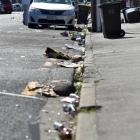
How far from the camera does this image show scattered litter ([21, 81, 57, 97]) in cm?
1046

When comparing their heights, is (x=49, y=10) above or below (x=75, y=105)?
below

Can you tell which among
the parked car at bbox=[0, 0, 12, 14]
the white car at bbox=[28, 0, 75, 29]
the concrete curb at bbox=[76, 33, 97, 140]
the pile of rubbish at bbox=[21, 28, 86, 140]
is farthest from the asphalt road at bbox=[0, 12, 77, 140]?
the parked car at bbox=[0, 0, 12, 14]

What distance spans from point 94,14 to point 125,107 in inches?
715

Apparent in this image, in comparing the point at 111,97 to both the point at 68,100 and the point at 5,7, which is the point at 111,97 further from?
the point at 5,7

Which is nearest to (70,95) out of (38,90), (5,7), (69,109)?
(38,90)

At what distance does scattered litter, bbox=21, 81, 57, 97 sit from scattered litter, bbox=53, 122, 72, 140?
2341mm

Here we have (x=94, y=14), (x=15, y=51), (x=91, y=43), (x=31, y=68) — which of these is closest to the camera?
(x=31, y=68)

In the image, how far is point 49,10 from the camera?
2847 cm

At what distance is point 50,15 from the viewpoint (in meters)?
28.6

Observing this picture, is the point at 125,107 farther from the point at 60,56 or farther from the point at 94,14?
the point at 94,14

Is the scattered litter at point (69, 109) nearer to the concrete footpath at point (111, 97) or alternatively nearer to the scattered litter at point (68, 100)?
the concrete footpath at point (111, 97)

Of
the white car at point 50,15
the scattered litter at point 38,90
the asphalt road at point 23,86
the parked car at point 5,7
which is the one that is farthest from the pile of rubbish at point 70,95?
the parked car at point 5,7

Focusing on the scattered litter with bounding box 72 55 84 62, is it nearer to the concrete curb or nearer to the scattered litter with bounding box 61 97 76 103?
the concrete curb

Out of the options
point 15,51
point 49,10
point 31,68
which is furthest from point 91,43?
point 49,10
